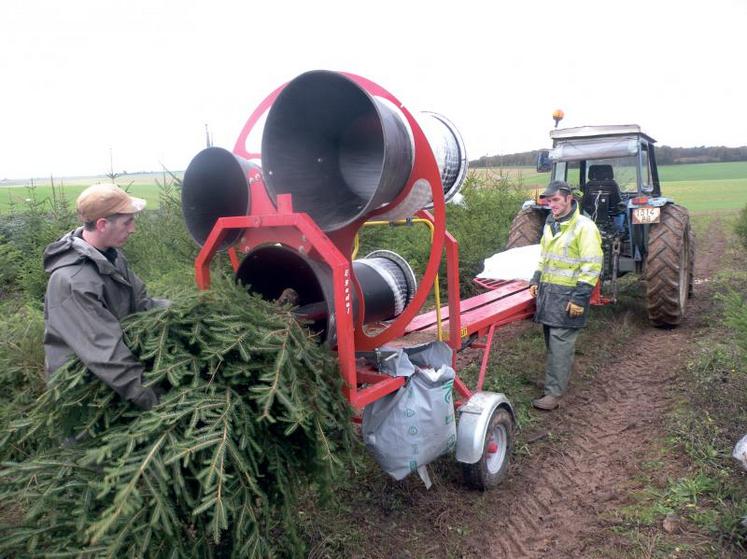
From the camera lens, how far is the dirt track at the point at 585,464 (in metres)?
3.25

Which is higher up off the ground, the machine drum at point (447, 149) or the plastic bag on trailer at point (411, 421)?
the machine drum at point (447, 149)

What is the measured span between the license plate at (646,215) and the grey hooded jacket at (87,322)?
604 cm

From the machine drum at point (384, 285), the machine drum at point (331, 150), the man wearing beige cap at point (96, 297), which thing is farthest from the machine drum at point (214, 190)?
the machine drum at point (384, 285)

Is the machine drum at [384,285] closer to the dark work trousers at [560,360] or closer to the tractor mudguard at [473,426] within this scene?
the tractor mudguard at [473,426]

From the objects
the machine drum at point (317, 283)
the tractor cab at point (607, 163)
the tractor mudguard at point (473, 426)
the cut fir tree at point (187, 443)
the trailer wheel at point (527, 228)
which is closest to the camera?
the cut fir tree at point (187, 443)

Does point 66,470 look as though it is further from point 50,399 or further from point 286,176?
point 286,176

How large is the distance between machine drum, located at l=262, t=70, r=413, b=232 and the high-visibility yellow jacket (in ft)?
7.85

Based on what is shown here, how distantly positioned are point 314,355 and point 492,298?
297cm

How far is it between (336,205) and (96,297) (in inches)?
52.3

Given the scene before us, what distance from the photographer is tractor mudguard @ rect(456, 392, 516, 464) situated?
344cm

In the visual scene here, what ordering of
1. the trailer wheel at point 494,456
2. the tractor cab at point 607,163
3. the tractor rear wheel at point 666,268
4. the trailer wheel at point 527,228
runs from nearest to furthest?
the trailer wheel at point 494,456 → the tractor rear wheel at point 666,268 → the tractor cab at point 607,163 → the trailer wheel at point 527,228

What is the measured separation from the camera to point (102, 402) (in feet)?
7.24

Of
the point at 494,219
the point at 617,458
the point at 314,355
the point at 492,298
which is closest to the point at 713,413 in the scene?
the point at 617,458

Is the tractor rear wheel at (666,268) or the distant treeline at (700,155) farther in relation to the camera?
the distant treeline at (700,155)
